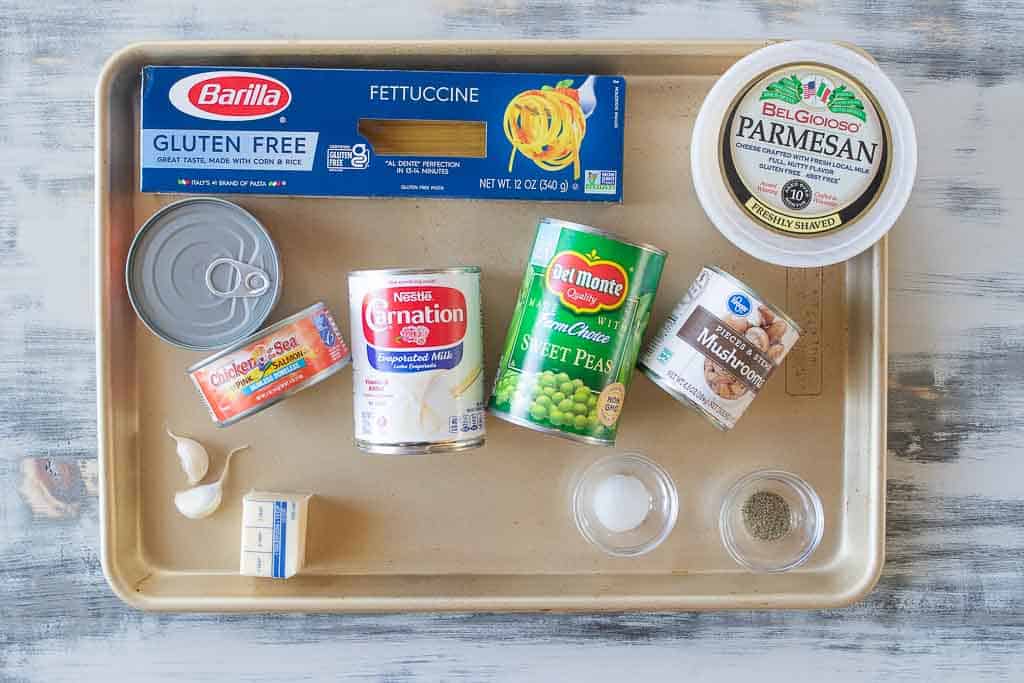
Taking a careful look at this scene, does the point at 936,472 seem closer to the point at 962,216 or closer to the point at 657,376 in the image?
the point at 962,216

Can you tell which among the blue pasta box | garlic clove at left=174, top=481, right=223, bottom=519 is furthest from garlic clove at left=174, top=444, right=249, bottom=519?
the blue pasta box

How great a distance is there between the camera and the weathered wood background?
1.05 meters

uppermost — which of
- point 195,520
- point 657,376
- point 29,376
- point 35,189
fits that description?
point 35,189

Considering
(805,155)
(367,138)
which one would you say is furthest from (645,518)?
(367,138)

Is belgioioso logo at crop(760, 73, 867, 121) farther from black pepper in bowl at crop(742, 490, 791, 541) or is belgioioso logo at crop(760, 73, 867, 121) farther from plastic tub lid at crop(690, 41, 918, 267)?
black pepper in bowl at crop(742, 490, 791, 541)

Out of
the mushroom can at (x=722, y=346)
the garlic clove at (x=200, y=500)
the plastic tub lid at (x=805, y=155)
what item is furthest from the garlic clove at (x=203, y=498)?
the plastic tub lid at (x=805, y=155)

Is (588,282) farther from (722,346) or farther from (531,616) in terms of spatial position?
(531,616)

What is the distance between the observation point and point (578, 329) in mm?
878

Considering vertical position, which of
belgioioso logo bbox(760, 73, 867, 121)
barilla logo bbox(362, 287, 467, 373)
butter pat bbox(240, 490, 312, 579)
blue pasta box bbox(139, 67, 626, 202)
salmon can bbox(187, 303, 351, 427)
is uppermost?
belgioioso logo bbox(760, 73, 867, 121)

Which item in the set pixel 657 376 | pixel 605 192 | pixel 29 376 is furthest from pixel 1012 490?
pixel 29 376

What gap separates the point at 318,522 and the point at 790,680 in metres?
0.65

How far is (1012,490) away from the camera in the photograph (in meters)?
1.08

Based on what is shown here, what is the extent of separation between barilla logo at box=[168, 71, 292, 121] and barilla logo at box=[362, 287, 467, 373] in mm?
277

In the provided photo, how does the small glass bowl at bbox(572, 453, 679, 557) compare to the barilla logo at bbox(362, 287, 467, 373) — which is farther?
the small glass bowl at bbox(572, 453, 679, 557)
